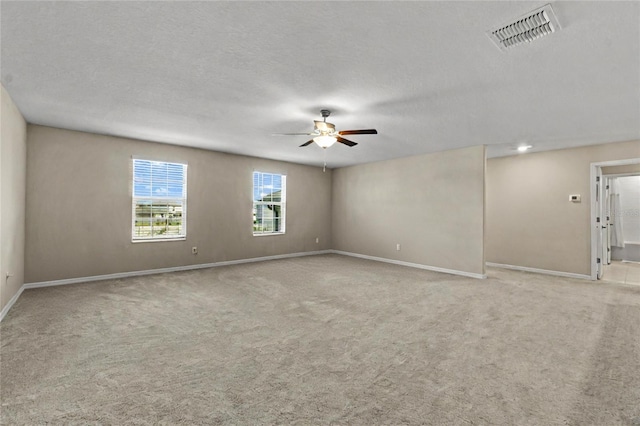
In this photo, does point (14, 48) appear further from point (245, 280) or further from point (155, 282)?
point (245, 280)

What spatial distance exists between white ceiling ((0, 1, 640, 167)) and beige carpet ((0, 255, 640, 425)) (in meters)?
2.47

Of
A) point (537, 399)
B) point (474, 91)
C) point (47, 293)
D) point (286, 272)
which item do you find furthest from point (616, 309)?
point (47, 293)

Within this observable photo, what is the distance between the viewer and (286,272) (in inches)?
227

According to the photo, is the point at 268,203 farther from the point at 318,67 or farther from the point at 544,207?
the point at 544,207

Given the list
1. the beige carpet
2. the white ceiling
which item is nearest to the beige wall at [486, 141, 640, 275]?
the white ceiling

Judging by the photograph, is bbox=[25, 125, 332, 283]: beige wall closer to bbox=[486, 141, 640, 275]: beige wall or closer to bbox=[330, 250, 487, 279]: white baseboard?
bbox=[330, 250, 487, 279]: white baseboard

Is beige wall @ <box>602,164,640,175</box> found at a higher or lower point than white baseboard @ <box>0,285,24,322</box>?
higher

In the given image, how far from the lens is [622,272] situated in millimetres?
6020

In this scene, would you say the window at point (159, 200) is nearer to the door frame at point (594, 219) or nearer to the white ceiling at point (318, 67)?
the white ceiling at point (318, 67)

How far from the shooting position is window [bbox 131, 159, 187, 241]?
5379 mm

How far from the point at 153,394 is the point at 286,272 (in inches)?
152

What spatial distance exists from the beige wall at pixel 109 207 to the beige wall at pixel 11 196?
247 mm

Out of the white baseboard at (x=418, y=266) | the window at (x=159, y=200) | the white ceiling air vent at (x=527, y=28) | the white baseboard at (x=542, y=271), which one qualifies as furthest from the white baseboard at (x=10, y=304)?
the white baseboard at (x=542, y=271)

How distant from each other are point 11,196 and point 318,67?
4.00m
